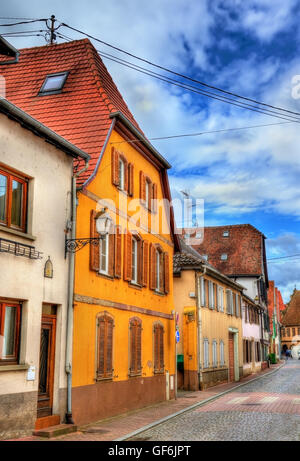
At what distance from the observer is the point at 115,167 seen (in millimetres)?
16344

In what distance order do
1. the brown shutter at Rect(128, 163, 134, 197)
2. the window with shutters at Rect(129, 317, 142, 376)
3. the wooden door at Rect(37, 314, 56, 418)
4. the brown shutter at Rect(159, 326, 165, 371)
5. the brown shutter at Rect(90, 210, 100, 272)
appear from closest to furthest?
the wooden door at Rect(37, 314, 56, 418), the brown shutter at Rect(90, 210, 100, 272), the window with shutters at Rect(129, 317, 142, 376), the brown shutter at Rect(128, 163, 134, 197), the brown shutter at Rect(159, 326, 165, 371)

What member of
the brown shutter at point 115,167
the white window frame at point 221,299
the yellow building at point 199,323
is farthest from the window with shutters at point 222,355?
the brown shutter at point 115,167

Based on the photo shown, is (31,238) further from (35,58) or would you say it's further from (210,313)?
(210,313)

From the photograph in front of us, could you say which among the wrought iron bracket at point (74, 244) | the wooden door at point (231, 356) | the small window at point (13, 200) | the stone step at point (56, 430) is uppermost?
the small window at point (13, 200)

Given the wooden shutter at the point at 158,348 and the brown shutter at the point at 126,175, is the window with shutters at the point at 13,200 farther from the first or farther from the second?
the wooden shutter at the point at 158,348

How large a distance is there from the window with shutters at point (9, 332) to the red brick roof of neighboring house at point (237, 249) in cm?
3785

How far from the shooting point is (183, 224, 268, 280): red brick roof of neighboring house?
48.1 metres

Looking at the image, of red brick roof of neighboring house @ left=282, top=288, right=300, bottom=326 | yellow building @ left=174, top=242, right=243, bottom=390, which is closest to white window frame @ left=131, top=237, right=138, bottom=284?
yellow building @ left=174, top=242, right=243, bottom=390

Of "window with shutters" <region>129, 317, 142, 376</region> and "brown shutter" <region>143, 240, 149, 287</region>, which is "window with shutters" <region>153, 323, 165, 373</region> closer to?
"window with shutters" <region>129, 317, 142, 376</region>

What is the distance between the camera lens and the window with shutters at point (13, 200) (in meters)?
11.0

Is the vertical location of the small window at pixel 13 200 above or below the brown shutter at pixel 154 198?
below

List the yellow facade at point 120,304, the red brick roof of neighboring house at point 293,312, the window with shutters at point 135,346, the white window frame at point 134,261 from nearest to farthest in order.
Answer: the yellow facade at point 120,304 → the window with shutters at point 135,346 → the white window frame at point 134,261 → the red brick roof of neighboring house at point 293,312

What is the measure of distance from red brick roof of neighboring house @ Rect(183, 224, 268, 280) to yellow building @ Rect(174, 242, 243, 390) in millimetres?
16889

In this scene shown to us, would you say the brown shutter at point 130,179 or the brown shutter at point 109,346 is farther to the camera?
the brown shutter at point 130,179
